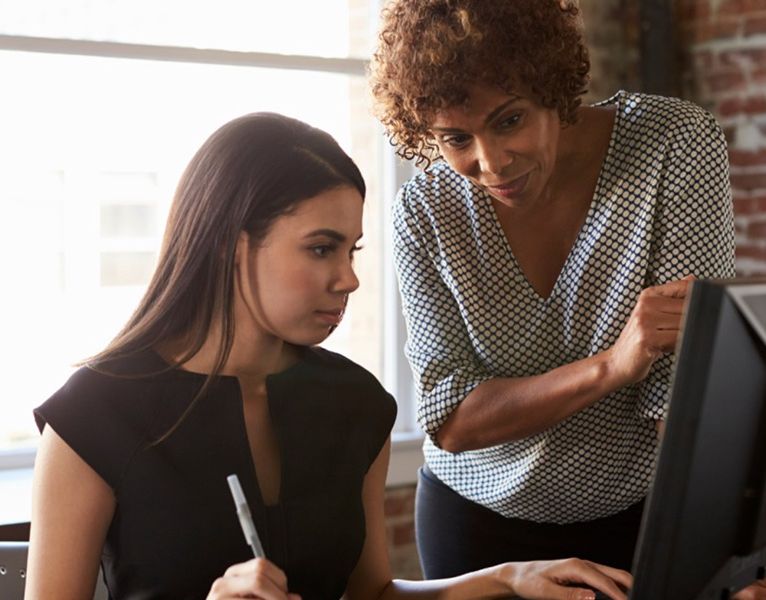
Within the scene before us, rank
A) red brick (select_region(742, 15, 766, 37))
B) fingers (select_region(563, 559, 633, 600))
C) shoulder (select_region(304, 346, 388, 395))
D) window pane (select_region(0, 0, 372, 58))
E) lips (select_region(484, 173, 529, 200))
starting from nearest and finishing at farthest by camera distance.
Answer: fingers (select_region(563, 559, 633, 600)) → lips (select_region(484, 173, 529, 200)) → shoulder (select_region(304, 346, 388, 395)) → window pane (select_region(0, 0, 372, 58)) → red brick (select_region(742, 15, 766, 37))

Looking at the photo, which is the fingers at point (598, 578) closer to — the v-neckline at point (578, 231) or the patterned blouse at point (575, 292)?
the patterned blouse at point (575, 292)

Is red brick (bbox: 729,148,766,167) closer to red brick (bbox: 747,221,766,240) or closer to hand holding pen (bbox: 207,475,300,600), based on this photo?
red brick (bbox: 747,221,766,240)

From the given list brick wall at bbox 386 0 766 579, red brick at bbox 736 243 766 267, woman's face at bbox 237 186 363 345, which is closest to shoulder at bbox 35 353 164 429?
woman's face at bbox 237 186 363 345

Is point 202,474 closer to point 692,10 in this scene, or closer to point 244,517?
point 244,517

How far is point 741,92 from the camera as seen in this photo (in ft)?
11.0

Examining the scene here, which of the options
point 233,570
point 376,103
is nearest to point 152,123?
point 376,103

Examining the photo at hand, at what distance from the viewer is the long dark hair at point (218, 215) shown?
1.53m

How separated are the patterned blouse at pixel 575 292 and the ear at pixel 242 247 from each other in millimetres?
363

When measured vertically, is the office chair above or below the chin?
below

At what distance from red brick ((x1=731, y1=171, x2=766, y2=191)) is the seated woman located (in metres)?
2.00

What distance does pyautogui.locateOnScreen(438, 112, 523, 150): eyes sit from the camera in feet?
5.24

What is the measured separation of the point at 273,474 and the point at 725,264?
710mm

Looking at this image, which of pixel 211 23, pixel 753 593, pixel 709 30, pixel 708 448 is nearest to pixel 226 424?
pixel 753 593

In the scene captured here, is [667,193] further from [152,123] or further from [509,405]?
[152,123]
